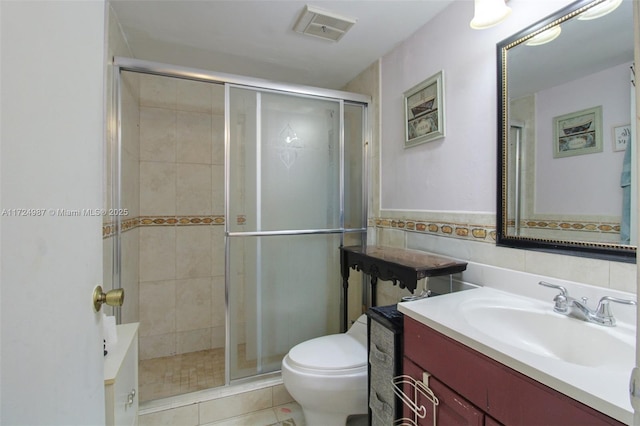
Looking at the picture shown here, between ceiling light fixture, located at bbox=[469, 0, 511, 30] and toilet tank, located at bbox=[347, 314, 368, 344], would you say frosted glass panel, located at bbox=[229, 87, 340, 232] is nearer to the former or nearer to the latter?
toilet tank, located at bbox=[347, 314, 368, 344]

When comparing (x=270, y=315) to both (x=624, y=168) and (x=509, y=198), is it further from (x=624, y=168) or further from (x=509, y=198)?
(x=624, y=168)

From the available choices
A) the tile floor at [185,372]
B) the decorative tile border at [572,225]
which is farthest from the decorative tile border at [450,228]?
the tile floor at [185,372]

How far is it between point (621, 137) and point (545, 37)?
49 cm

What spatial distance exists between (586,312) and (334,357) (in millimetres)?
1033

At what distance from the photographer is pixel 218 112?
2543mm

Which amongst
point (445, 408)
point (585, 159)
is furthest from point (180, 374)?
point (585, 159)

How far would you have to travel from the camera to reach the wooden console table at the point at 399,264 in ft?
4.16

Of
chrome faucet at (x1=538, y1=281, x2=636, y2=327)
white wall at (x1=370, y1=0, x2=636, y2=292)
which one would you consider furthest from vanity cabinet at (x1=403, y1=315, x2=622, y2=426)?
white wall at (x1=370, y1=0, x2=636, y2=292)

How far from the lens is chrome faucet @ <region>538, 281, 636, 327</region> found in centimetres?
84

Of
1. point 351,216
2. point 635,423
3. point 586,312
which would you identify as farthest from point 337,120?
point 635,423

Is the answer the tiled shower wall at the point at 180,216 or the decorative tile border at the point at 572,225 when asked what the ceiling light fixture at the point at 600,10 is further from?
the tiled shower wall at the point at 180,216

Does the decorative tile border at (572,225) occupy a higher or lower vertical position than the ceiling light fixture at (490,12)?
lower

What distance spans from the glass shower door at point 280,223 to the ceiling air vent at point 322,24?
382 mm

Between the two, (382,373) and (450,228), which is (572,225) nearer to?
(450,228)
